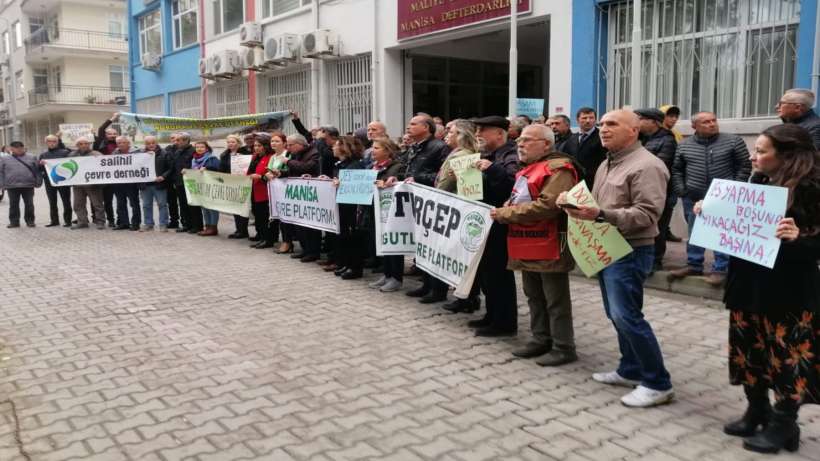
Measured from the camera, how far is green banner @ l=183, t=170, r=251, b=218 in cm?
1145

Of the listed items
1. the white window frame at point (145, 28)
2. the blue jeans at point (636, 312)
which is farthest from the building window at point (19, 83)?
the blue jeans at point (636, 312)

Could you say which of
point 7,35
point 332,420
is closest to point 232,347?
point 332,420

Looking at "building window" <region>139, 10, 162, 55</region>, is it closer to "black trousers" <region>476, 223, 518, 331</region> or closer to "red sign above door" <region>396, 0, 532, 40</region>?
"red sign above door" <region>396, 0, 532, 40</region>

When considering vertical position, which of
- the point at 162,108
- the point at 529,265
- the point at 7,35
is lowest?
the point at 529,265

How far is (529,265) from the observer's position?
201 inches

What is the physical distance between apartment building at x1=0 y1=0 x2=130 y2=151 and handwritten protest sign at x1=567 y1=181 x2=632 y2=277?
40.6 m

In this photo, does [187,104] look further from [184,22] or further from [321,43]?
[321,43]

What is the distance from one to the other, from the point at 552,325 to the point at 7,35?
5367 cm

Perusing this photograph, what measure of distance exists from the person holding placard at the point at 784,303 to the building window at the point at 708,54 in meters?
6.31

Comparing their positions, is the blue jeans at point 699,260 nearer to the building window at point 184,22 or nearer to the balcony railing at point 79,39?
the building window at point 184,22

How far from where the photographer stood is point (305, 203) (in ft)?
31.1

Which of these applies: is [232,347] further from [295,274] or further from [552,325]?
[295,274]

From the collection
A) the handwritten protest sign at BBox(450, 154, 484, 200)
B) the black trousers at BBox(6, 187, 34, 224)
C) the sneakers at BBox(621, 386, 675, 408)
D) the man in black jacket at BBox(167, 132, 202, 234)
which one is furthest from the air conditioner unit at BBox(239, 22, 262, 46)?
the sneakers at BBox(621, 386, 675, 408)

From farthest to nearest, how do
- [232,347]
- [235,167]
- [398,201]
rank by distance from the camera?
[235,167], [398,201], [232,347]
